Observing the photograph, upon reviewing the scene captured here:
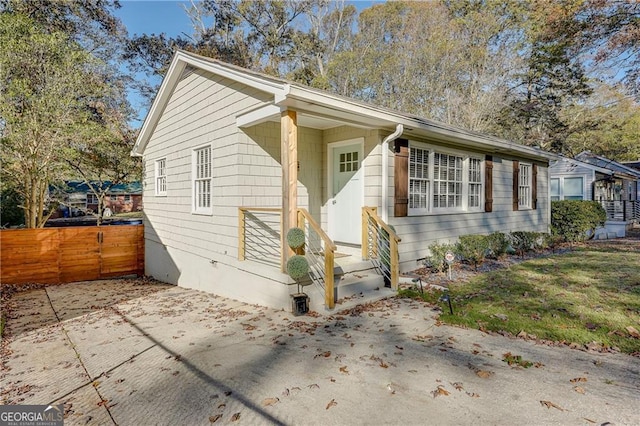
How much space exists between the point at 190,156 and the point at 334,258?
14.4ft

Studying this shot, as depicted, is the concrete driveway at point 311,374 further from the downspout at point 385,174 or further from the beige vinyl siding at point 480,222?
the beige vinyl siding at point 480,222

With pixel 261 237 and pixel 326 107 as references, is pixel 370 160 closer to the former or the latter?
pixel 326 107

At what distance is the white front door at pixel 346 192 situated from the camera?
22.9ft

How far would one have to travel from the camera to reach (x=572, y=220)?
12477mm

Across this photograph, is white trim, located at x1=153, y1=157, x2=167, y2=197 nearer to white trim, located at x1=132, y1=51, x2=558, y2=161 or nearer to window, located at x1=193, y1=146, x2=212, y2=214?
white trim, located at x1=132, y1=51, x2=558, y2=161

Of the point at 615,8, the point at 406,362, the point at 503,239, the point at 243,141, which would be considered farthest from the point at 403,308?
the point at 615,8

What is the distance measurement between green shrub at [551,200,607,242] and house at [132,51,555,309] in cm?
449

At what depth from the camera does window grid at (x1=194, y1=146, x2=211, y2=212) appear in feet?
24.6

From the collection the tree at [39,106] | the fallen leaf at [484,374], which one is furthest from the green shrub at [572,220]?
the tree at [39,106]

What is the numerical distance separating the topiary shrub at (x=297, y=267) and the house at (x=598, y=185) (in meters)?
16.0

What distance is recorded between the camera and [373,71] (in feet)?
67.1

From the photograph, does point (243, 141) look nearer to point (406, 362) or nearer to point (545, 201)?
point (406, 362)

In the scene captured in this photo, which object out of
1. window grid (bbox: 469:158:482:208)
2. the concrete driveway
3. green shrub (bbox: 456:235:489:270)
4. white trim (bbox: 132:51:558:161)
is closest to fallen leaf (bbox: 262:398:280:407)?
the concrete driveway

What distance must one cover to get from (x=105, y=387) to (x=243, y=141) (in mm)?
4268
